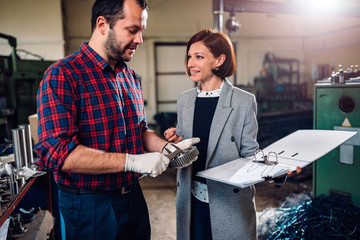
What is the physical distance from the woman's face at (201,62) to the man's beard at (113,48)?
0.60 metres

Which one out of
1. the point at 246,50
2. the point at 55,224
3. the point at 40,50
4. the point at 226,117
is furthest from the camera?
the point at 246,50

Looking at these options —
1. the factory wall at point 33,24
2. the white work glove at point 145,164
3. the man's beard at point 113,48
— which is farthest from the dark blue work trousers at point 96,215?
the factory wall at point 33,24

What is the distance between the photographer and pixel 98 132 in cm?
117

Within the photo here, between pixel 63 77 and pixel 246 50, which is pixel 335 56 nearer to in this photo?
pixel 246 50

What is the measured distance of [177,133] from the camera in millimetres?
1812

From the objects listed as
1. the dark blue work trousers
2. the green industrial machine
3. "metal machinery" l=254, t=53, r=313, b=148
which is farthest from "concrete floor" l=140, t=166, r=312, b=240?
"metal machinery" l=254, t=53, r=313, b=148

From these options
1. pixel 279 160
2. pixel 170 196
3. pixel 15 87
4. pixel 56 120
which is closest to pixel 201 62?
pixel 279 160

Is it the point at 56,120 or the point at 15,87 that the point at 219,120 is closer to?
the point at 56,120

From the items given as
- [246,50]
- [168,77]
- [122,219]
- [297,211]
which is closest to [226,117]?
[122,219]

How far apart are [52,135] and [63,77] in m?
0.23

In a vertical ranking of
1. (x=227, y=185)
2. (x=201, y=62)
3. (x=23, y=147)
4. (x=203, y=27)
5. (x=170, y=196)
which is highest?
(x=203, y=27)

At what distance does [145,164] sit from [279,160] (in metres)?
0.65

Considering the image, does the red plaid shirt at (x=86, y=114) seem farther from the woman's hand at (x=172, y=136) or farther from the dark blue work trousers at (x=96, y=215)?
the woman's hand at (x=172, y=136)

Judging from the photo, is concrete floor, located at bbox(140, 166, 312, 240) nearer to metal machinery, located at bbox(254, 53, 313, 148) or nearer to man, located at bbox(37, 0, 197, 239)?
man, located at bbox(37, 0, 197, 239)
